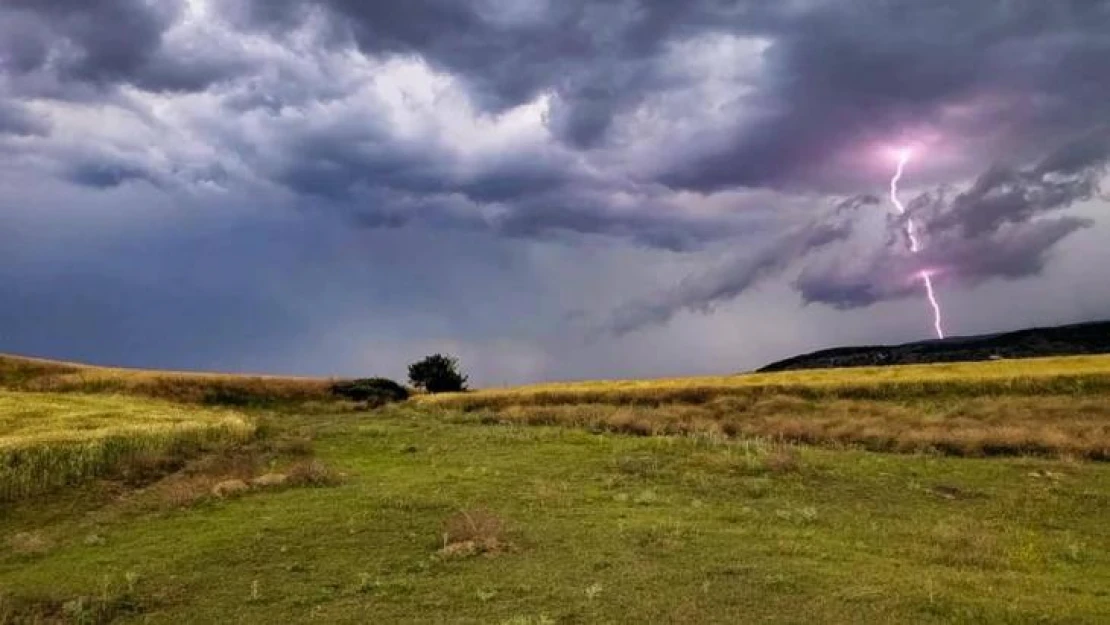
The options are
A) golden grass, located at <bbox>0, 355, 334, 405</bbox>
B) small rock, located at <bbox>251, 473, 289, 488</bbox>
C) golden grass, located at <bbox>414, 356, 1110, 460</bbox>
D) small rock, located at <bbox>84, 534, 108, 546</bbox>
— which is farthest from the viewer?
golden grass, located at <bbox>0, 355, 334, 405</bbox>

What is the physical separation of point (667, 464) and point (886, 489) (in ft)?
27.9

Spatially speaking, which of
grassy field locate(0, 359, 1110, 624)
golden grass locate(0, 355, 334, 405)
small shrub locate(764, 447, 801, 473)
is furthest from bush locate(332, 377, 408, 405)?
small shrub locate(764, 447, 801, 473)

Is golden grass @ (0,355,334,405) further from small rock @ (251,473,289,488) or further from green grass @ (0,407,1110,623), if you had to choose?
small rock @ (251,473,289,488)

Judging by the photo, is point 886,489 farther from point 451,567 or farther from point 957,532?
point 451,567

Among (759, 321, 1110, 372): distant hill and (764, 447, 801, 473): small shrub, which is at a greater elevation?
(759, 321, 1110, 372): distant hill

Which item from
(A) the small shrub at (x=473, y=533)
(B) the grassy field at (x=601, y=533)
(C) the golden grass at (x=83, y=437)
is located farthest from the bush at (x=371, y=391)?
(A) the small shrub at (x=473, y=533)

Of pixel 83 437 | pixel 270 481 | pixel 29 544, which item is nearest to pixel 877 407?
pixel 270 481

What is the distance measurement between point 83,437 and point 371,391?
44.0m

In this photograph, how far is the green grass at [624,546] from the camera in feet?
60.3

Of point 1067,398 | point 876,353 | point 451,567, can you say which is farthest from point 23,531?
point 876,353

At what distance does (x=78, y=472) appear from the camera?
36.5m

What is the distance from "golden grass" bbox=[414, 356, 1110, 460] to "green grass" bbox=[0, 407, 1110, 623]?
4.80 m

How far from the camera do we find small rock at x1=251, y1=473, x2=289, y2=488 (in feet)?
110

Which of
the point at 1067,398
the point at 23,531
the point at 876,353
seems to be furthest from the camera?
the point at 876,353
